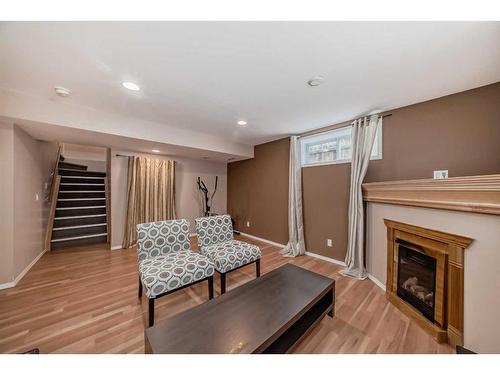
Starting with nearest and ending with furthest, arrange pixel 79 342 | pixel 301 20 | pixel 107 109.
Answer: pixel 301 20
pixel 79 342
pixel 107 109

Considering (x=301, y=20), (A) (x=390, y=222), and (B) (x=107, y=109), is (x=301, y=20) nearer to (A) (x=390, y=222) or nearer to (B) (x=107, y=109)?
(A) (x=390, y=222)

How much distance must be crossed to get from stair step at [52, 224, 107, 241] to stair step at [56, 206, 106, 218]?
0.34 meters

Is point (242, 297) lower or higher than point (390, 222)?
lower

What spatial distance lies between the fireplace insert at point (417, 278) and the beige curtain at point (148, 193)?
4088mm

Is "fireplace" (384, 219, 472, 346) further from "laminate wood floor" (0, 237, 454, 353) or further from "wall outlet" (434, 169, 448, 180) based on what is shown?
"wall outlet" (434, 169, 448, 180)

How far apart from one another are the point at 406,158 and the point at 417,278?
1.37 m

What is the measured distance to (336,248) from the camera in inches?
118

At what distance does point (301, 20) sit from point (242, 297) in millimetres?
1912

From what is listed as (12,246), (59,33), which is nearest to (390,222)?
(59,33)

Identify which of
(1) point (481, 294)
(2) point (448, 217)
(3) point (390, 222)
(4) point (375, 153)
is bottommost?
(1) point (481, 294)

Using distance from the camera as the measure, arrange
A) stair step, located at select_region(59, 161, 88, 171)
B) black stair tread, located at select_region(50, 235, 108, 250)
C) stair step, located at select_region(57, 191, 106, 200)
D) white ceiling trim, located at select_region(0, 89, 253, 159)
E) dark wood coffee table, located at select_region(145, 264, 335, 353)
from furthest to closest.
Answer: stair step, located at select_region(59, 161, 88, 171) < stair step, located at select_region(57, 191, 106, 200) < black stair tread, located at select_region(50, 235, 108, 250) < white ceiling trim, located at select_region(0, 89, 253, 159) < dark wood coffee table, located at select_region(145, 264, 335, 353)

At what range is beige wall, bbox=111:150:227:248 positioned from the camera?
11.9ft

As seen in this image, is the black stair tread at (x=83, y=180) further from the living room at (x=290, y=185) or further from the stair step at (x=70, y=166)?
the living room at (x=290, y=185)

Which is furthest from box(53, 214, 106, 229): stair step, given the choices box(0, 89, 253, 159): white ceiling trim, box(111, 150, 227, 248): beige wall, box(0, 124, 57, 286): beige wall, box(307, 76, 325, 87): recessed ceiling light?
box(307, 76, 325, 87): recessed ceiling light
